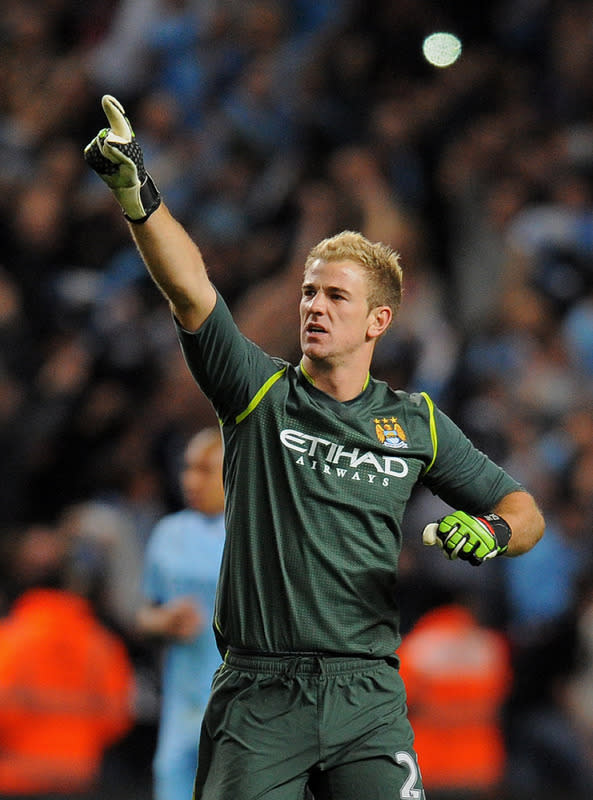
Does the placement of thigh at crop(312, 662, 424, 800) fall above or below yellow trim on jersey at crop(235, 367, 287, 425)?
below

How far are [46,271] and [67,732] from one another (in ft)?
9.15

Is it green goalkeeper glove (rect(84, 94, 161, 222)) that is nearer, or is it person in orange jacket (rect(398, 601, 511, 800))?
green goalkeeper glove (rect(84, 94, 161, 222))

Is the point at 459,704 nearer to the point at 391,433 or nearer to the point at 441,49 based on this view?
the point at 391,433

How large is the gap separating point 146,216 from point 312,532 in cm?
82

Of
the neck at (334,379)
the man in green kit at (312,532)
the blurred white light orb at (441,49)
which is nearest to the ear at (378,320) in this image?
the man in green kit at (312,532)

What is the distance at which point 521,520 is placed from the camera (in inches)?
118

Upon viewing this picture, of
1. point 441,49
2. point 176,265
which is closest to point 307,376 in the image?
point 176,265

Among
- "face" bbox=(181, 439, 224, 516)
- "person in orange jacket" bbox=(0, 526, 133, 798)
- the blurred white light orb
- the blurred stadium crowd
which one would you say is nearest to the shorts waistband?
"face" bbox=(181, 439, 224, 516)

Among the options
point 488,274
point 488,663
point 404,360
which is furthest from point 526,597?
point 488,274

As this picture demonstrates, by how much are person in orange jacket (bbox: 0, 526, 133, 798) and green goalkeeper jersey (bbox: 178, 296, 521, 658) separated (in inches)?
142

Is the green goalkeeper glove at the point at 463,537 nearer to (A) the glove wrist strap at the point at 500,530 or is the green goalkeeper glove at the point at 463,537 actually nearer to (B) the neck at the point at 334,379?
(A) the glove wrist strap at the point at 500,530

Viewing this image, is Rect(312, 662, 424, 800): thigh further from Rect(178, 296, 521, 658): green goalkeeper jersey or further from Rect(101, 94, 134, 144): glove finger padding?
Rect(101, 94, 134, 144): glove finger padding

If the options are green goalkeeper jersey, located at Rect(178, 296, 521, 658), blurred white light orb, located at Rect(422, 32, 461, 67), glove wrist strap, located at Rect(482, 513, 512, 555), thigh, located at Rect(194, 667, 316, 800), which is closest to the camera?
thigh, located at Rect(194, 667, 316, 800)

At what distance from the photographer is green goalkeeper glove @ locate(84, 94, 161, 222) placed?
2.43 metres
